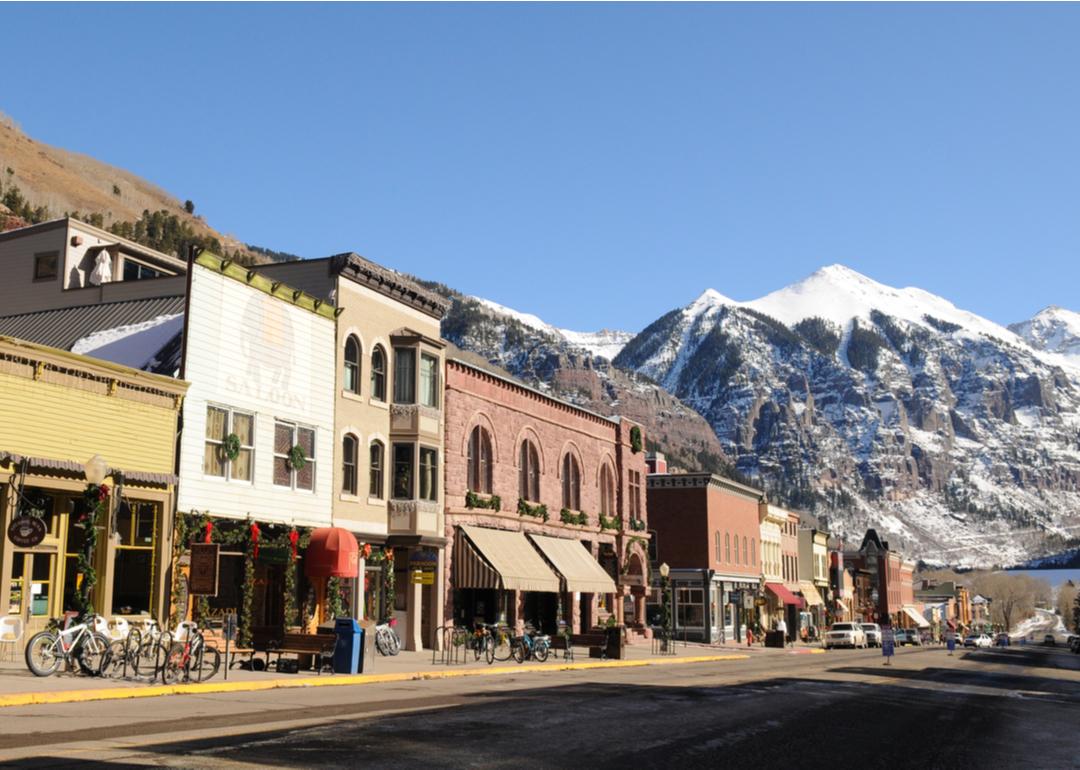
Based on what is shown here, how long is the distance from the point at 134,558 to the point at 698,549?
148 feet

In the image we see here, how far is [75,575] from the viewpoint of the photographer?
27.8 meters

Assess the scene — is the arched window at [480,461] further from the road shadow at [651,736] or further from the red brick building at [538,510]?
the road shadow at [651,736]

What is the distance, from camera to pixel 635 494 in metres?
60.2

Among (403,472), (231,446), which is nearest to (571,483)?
(403,472)

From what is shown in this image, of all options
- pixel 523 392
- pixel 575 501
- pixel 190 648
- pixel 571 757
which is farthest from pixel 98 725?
pixel 575 501

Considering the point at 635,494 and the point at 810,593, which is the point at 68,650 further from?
the point at 810,593

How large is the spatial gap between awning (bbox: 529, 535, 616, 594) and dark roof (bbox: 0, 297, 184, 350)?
19142 millimetres

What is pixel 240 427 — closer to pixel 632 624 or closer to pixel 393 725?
pixel 393 725

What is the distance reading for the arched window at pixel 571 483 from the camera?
5256cm

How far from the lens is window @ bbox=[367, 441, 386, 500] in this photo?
39.5m

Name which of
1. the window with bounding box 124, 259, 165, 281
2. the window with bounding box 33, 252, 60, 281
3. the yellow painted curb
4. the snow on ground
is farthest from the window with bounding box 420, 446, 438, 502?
the window with bounding box 33, 252, 60, 281

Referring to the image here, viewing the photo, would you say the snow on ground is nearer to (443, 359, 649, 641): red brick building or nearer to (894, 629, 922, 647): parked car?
(443, 359, 649, 641): red brick building

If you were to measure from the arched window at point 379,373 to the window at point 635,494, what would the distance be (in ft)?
73.1

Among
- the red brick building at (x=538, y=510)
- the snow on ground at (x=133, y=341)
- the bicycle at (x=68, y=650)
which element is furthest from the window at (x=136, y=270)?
the bicycle at (x=68, y=650)
